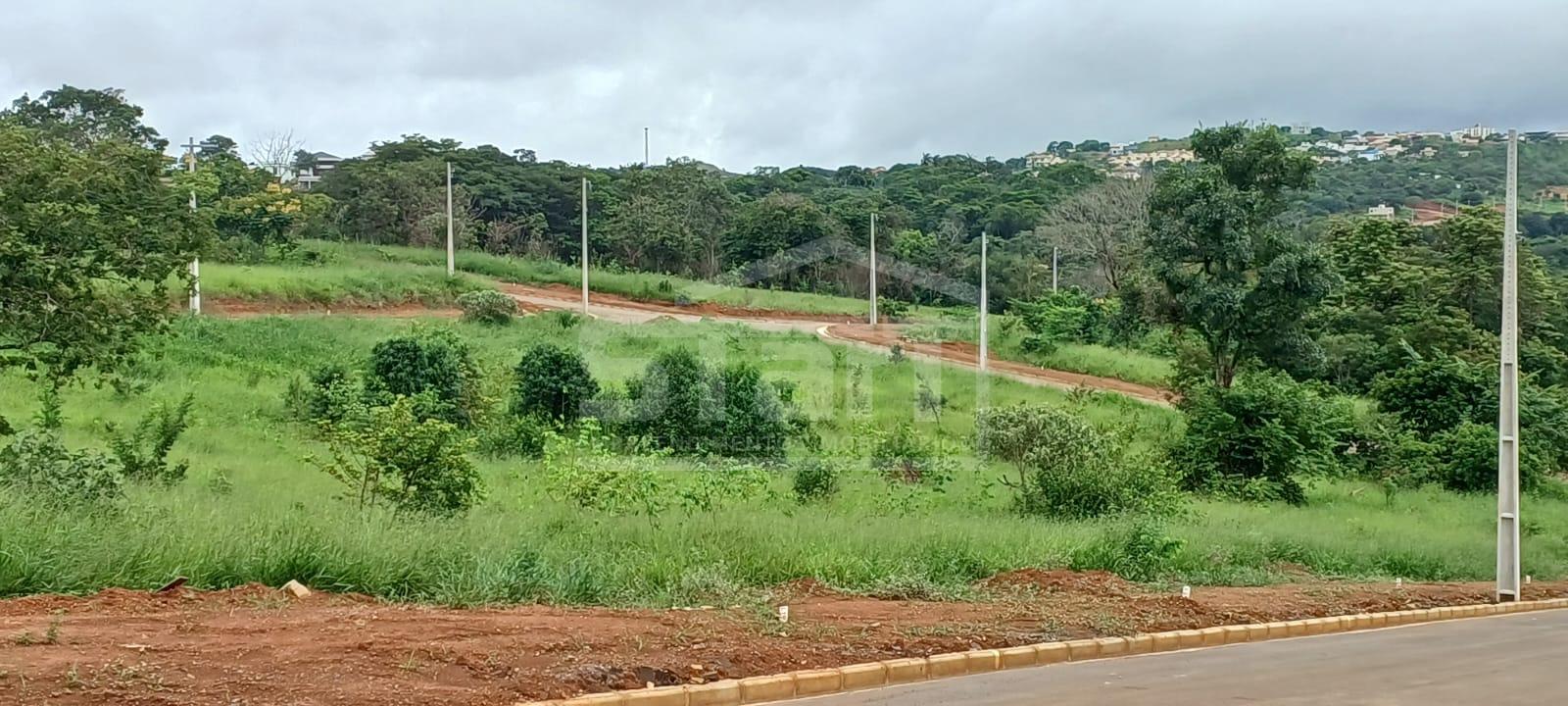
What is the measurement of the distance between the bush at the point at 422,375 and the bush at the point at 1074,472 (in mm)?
10684

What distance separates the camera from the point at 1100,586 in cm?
1395

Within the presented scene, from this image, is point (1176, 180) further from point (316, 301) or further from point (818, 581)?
point (316, 301)

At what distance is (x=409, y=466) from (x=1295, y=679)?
1053cm

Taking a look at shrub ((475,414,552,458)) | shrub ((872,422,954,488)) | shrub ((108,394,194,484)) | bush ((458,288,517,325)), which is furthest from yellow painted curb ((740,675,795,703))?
bush ((458,288,517,325))

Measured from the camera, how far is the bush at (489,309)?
3528 cm

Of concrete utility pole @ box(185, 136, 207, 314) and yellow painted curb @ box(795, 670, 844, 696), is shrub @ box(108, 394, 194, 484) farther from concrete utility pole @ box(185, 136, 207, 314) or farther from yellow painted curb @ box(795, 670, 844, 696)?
yellow painted curb @ box(795, 670, 844, 696)

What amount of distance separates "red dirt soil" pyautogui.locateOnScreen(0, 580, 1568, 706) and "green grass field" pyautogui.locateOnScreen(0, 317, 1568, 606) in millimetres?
653

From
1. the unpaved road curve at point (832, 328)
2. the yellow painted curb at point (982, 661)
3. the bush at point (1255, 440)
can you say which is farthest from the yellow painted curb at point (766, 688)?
the unpaved road curve at point (832, 328)

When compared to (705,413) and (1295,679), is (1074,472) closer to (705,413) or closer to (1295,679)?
(705,413)

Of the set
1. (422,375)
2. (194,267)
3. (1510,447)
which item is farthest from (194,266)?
(1510,447)

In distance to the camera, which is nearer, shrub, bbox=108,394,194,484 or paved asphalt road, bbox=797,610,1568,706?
paved asphalt road, bbox=797,610,1568,706

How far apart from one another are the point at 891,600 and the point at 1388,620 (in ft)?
20.5

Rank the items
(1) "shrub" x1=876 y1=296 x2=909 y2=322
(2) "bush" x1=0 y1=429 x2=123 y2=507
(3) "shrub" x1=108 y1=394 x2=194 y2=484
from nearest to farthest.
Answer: (2) "bush" x1=0 y1=429 x2=123 y2=507 → (3) "shrub" x1=108 y1=394 x2=194 y2=484 → (1) "shrub" x1=876 y1=296 x2=909 y2=322

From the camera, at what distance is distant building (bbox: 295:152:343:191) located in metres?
59.6
